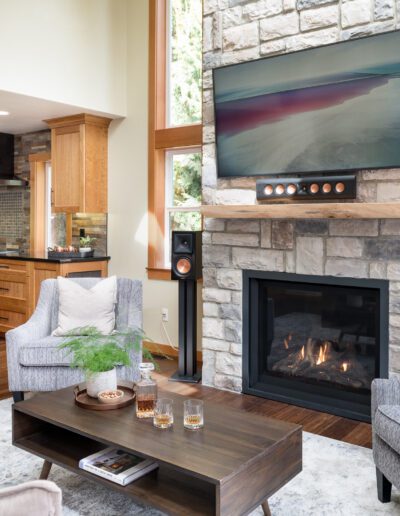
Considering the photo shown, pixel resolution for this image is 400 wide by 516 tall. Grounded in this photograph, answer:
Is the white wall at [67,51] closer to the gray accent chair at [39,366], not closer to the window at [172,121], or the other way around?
the window at [172,121]

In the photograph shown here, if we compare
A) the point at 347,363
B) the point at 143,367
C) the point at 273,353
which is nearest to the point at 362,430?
the point at 347,363

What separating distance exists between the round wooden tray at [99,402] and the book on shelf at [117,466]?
0.68 ft

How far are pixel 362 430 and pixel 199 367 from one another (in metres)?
1.72

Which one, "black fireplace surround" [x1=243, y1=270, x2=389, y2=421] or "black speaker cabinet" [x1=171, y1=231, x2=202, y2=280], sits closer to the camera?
"black fireplace surround" [x1=243, y1=270, x2=389, y2=421]

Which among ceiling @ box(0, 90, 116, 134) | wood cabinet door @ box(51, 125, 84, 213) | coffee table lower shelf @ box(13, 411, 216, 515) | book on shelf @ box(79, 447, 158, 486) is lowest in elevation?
coffee table lower shelf @ box(13, 411, 216, 515)

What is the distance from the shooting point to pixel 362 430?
3279mm

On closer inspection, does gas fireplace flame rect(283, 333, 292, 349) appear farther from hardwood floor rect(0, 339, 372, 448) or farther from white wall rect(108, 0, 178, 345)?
white wall rect(108, 0, 178, 345)

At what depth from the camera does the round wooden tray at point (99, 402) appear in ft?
7.91

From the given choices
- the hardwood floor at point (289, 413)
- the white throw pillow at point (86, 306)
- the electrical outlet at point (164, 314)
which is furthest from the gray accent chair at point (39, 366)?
the electrical outlet at point (164, 314)

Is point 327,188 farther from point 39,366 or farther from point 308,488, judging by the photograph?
point 39,366

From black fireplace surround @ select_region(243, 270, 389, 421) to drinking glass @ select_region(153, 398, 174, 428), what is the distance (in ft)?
5.47

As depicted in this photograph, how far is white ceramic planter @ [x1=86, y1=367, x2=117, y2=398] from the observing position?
2506 millimetres

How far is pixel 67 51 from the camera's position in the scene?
488 cm

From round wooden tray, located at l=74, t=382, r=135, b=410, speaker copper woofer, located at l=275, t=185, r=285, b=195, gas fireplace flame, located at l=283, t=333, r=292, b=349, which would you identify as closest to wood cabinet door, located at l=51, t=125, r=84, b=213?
speaker copper woofer, located at l=275, t=185, r=285, b=195
